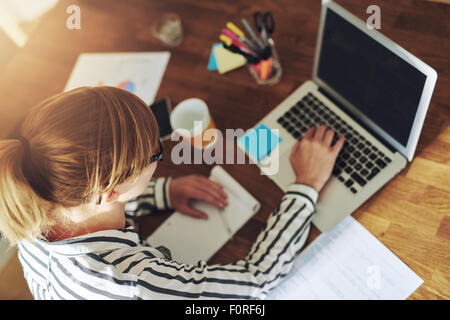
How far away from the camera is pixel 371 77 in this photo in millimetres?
902

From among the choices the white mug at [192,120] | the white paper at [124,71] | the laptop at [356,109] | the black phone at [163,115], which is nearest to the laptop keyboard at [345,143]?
the laptop at [356,109]

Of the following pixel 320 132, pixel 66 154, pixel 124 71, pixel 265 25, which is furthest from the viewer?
pixel 124 71

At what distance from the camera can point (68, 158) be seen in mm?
683

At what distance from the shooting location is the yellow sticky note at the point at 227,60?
1.23m

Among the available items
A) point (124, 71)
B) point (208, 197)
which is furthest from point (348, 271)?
point (124, 71)

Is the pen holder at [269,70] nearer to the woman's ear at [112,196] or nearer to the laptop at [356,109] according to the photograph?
the laptop at [356,109]

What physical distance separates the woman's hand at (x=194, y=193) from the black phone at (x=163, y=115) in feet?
0.57

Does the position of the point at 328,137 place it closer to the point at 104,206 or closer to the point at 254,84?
the point at 254,84

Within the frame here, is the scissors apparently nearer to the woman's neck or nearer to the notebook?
the notebook

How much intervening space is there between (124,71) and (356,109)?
2.55 feet

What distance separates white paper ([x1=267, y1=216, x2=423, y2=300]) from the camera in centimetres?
85

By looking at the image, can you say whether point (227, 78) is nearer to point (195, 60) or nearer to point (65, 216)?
point (195, 60)

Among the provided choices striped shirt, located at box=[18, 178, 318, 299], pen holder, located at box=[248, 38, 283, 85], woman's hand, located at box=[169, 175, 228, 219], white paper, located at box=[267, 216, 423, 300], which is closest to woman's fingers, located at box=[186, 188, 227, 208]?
woman's hand, located at box=[169, 175, 228, 219]
